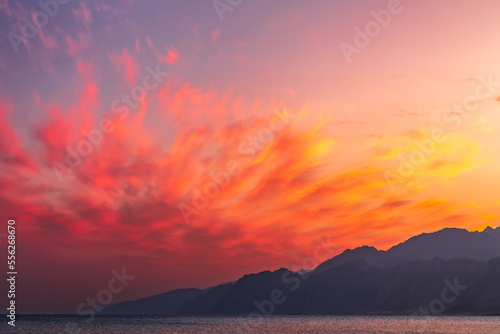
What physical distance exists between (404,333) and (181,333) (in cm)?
8558

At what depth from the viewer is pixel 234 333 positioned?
17412cm

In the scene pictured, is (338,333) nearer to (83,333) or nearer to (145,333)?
(145,333)

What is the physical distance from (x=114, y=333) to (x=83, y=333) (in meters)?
11.2

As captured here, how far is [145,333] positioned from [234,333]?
115ft

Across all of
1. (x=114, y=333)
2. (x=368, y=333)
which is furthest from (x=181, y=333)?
(x=368, y=333)

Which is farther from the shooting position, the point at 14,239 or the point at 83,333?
the point at 83,333

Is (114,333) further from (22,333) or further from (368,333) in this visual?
(368,333)

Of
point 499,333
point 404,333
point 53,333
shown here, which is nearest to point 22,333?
point 53,333

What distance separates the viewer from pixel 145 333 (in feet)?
586

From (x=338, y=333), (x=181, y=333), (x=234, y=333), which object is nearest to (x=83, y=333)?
(x=181, y=333)

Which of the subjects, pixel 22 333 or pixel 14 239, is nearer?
pixel 14 239

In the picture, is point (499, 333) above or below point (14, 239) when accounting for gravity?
below

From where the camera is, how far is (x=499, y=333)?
170 meters

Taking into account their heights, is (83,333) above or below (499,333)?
above
